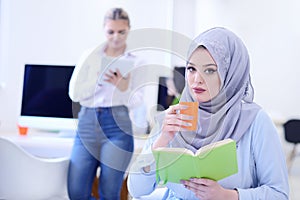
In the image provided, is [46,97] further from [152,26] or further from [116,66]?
[152,26]

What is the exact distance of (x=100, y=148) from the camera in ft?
5.64

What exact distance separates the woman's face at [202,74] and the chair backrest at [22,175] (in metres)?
0.81

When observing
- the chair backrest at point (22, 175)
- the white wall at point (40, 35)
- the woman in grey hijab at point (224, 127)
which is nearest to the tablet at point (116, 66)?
the chair backrest at point (22, 175)

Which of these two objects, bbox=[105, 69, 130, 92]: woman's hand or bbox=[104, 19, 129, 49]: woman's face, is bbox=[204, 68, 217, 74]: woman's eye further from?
bbox=[104, 19, 129, 49]: woman's face

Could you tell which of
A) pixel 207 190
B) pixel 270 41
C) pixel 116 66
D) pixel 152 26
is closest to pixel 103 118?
pixel 116 66

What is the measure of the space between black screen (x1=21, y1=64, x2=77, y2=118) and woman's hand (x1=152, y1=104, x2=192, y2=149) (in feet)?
4.47

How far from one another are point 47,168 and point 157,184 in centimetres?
74

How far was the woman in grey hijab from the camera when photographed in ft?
3.26

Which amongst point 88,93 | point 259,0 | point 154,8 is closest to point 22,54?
point 154,8

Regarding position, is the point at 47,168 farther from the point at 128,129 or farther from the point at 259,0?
Result: the point at 259,0

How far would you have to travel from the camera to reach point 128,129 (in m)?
1.72

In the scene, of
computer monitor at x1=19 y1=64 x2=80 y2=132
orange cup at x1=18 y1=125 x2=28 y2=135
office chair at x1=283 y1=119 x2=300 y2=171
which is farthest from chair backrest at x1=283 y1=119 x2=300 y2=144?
orange cup at x1=18 y1=125 x2=28 y2=135

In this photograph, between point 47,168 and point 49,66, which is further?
point 49,66

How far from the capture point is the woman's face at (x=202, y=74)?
104 cm
